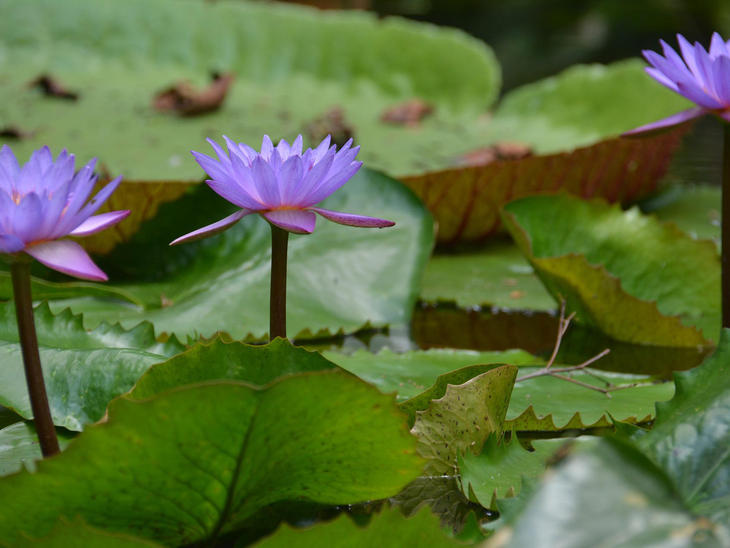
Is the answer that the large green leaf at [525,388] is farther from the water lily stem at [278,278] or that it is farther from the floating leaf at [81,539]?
the floating leaf at [81,539]

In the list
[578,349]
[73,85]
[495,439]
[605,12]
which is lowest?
[605,12]

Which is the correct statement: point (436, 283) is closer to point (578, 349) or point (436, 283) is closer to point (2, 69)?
point (578, 349)

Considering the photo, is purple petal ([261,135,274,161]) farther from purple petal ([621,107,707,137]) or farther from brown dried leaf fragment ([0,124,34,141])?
brown dried leaf fragment ([0,124,34,141])

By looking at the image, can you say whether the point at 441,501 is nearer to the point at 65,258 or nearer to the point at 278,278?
the point at 278,278

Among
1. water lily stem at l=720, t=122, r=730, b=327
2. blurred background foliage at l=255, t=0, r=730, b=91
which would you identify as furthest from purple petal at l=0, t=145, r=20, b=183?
blurred background foliage at l=255, t=0, r=730, b=91

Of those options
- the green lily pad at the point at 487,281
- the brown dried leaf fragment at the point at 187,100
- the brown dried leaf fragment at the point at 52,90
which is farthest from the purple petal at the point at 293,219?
the brown dried leaf fragment at the point at 52,90

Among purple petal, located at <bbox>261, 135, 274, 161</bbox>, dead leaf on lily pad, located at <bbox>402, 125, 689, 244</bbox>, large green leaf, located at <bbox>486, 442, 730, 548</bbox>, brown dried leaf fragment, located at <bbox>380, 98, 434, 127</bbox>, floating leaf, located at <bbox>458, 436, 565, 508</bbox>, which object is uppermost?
purple petal, located at <bbox>261, 135, 274, 161</bbox>

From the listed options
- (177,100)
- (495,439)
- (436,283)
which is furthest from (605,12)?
(495,439)
